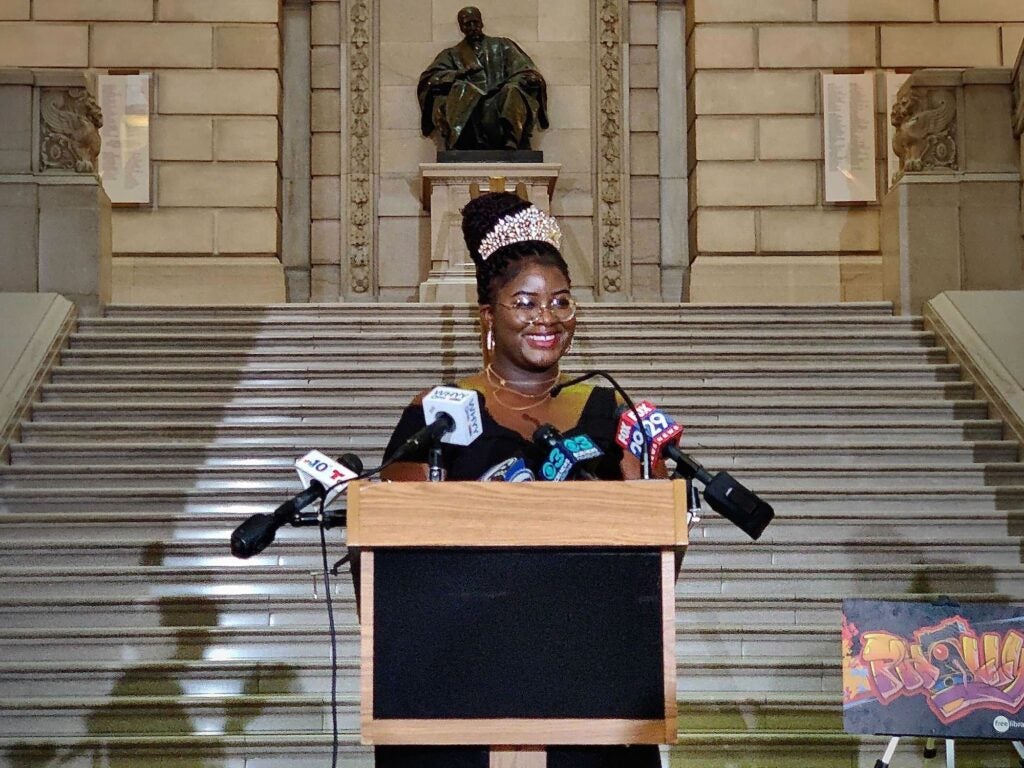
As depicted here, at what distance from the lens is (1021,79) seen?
37.6ft

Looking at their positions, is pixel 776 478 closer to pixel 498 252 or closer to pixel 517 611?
pixel 498 252

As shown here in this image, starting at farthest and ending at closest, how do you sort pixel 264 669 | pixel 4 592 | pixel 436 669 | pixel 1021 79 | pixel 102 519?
pixel 1021 79 < pixel 102 519 < pixel 4 592 < pixel 264 669 < pixel 436 669

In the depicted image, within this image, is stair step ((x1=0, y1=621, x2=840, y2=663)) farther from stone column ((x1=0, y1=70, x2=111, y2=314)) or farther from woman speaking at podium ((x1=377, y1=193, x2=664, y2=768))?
stone column ((x1=0, y1=70, x2=111, y2=314))

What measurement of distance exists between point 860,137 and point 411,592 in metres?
12.6

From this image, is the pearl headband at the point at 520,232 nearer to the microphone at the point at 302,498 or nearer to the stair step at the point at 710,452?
the microphone at the point at 302,498

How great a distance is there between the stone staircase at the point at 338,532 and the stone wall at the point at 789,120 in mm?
3569

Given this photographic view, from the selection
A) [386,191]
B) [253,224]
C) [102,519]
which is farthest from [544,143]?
[102,519]

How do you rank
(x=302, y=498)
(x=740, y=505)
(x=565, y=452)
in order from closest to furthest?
1. (x=740, y=505)
2. (x=302, y=498)
3. (x=565, y=452)

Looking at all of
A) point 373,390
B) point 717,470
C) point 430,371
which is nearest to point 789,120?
point 430,371

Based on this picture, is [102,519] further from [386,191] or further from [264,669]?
[386,191]

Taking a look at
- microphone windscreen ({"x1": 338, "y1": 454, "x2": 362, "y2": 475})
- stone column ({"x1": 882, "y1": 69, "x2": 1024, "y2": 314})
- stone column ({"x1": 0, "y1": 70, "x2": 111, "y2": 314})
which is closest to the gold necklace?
microphone windscreen ({"x1": 338, "y1": 454, "x2": 362, "y2": 475})

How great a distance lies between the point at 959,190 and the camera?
1169 centimetres

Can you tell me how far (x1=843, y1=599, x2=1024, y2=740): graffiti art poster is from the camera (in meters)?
5.44

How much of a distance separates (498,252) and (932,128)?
802 cm
